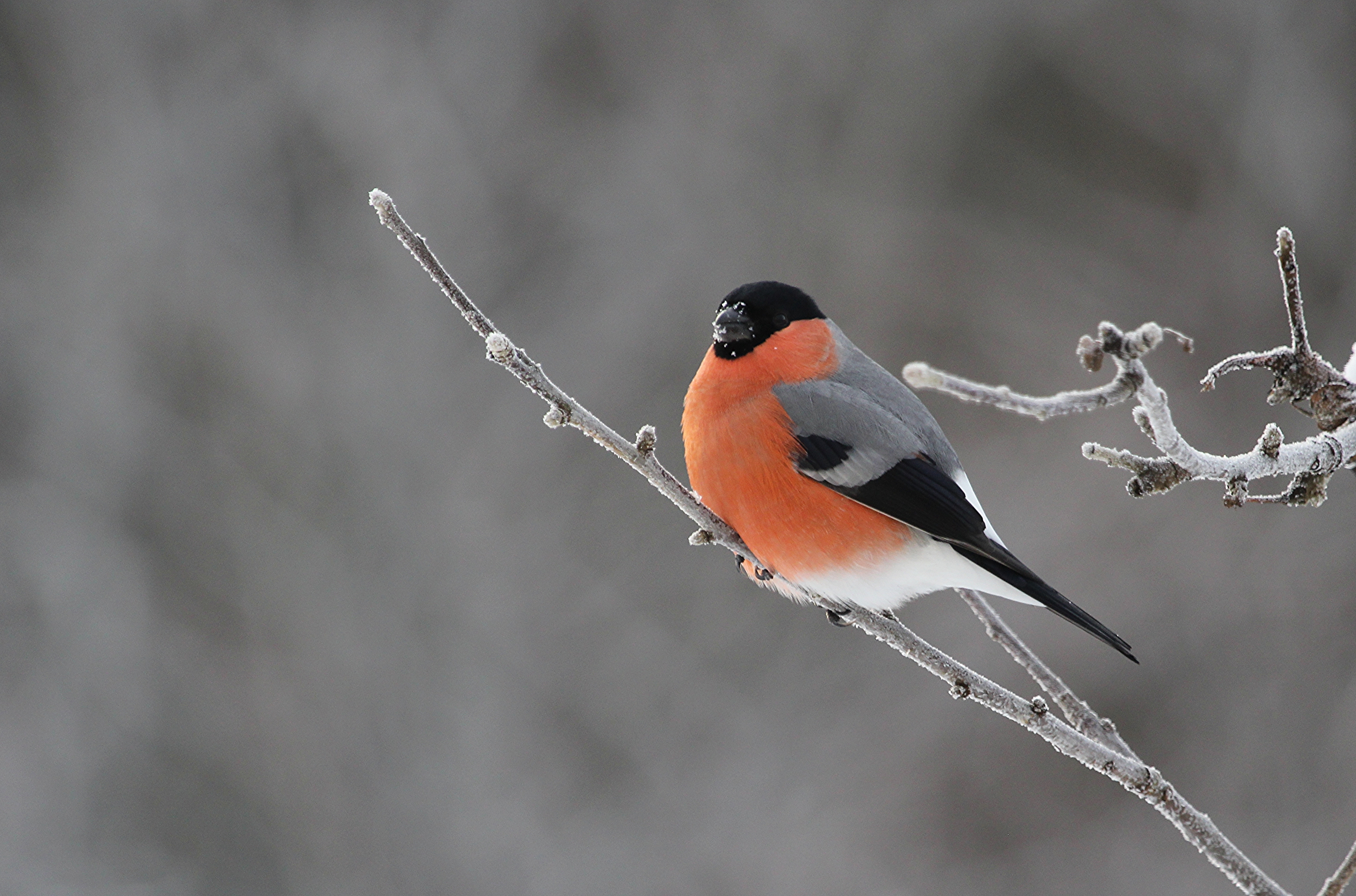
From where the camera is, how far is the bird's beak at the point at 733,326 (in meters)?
2.04

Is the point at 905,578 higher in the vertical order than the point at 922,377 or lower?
higher

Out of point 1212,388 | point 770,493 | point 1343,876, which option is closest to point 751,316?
point 770,493

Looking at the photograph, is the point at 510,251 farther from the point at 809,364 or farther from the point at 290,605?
the point at 809,364

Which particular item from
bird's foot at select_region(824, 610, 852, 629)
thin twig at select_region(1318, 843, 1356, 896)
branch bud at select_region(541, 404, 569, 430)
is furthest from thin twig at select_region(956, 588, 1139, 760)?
branch bud at select_region(541, 404, 569, 430)

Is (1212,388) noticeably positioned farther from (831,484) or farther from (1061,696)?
(831,484)

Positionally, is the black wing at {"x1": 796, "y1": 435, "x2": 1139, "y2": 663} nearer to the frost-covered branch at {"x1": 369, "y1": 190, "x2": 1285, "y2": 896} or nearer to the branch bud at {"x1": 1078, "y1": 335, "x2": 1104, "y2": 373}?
the frost-covered branch at {"x1": 369, "y1": 190, "x2": 1285, "y2": 896}

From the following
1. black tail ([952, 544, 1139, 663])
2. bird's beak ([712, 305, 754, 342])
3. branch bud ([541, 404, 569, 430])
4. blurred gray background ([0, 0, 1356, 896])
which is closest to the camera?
branch bud ([541, 404, 569, 430])

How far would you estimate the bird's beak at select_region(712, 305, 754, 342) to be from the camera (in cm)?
204

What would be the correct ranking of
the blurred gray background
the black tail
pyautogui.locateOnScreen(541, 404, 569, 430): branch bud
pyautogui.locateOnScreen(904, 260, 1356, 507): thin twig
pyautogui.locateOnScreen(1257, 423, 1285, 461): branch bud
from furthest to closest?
1. the blurred gray background
2. the black tail
3. pyautogui.locateOnScreen(541, 404, 569, 430): branch bud
4. pyautogui.locateOnScreen(1257, 423, 1285, 461): branch bud
5. pyautogui.locateOnScreen(904, 260, 1356, 507): thin twig

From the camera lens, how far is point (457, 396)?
514 cm

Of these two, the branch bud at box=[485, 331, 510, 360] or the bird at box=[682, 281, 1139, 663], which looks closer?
the branch bud at box=[485, 331, 510, 360]

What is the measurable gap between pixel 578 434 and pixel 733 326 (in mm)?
2927

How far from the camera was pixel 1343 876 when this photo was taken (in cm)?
115

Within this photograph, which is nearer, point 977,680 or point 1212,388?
point 1212,388
